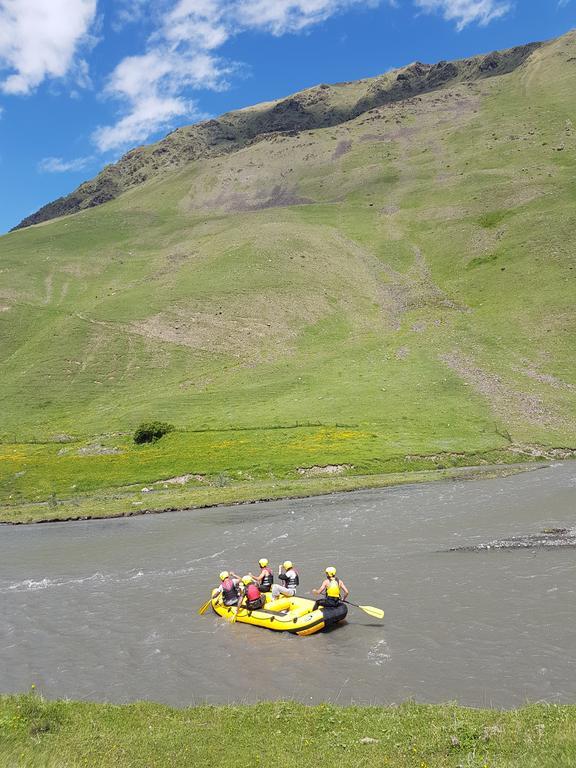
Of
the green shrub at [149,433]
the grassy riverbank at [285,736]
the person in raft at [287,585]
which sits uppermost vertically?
the green shrub at [149,433]

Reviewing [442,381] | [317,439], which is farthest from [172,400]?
[442,381]

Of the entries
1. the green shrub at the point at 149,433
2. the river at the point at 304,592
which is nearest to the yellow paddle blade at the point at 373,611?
the river at the point at 304,592

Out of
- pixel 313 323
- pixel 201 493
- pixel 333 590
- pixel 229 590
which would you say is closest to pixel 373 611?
pixel 333 590

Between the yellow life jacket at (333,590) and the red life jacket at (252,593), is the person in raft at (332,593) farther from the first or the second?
the red life jacket at (252,593)

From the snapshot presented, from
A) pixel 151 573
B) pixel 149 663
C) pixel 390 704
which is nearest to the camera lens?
pixel 390 704

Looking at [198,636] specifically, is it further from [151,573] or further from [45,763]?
[45,763]

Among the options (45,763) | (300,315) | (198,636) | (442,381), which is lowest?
(198,636)
